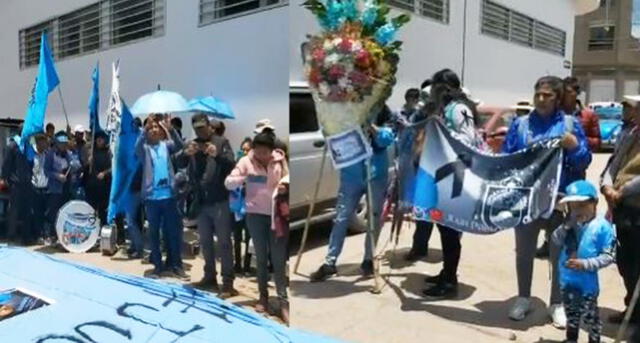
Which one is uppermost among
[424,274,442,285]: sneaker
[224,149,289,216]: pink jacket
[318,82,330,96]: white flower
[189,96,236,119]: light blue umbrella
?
[318,82,330,96]: white flower

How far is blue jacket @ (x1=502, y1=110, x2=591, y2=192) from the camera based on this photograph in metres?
1.20

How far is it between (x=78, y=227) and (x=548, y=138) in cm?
246

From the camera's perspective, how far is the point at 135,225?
2.84 meters

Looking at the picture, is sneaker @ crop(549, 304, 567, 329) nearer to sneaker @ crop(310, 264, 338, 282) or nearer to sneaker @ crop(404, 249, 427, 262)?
sneaker @ crop(404, 249, 427, 262)

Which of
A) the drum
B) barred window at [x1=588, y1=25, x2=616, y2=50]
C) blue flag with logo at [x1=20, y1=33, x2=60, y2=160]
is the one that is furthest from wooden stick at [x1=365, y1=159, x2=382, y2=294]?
the drum

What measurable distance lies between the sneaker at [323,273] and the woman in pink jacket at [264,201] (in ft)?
0.31

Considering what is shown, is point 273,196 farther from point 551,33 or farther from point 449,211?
point 551,33

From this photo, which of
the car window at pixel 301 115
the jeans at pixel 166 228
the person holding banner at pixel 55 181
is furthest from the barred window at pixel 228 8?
the person holding banner at pixel 55 181

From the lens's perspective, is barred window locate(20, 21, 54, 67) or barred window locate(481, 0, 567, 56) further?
barred window locate(20, 21, 54, 67)

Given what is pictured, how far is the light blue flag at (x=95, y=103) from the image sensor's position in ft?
7.78

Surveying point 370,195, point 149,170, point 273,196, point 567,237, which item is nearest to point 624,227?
point 567,237

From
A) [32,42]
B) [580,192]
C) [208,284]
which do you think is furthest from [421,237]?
[32,42]

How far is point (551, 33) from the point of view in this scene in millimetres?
1317

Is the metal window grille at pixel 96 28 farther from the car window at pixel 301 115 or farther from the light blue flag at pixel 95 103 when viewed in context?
the car window at pixel 301 115
